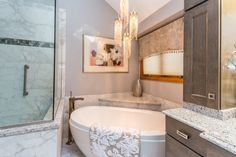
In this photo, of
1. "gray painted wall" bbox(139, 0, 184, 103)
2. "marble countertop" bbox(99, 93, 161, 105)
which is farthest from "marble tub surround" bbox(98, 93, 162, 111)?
"gray painted wall" bbox(139, 0, 184, 103)

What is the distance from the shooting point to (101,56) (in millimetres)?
2996

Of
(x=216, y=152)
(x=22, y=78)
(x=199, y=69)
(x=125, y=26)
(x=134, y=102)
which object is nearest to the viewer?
(x=216, y=152)

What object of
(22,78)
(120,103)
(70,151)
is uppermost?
(22,78)

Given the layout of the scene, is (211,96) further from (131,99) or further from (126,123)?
(131,99)

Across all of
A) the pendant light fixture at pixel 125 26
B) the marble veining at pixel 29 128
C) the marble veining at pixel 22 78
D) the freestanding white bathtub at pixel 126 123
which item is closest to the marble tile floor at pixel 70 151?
the freestanding white bathtub at pixel 126 123

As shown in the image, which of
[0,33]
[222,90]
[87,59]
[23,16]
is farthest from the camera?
[87,59]

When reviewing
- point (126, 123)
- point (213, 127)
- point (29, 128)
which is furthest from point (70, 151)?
point (213, 127)

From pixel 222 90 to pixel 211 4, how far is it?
684mm

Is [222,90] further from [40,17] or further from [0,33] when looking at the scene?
[0,33]

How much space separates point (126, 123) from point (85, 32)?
1.82 metres

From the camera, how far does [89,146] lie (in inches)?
72.8

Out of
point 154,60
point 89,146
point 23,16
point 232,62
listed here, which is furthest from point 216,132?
point 23,16

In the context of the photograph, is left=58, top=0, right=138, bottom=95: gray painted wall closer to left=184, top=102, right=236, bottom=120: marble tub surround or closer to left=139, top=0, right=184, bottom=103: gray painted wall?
left=139, top=0, right=184, bottom=103: gray painted wall

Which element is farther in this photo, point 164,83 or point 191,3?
point 164,83
